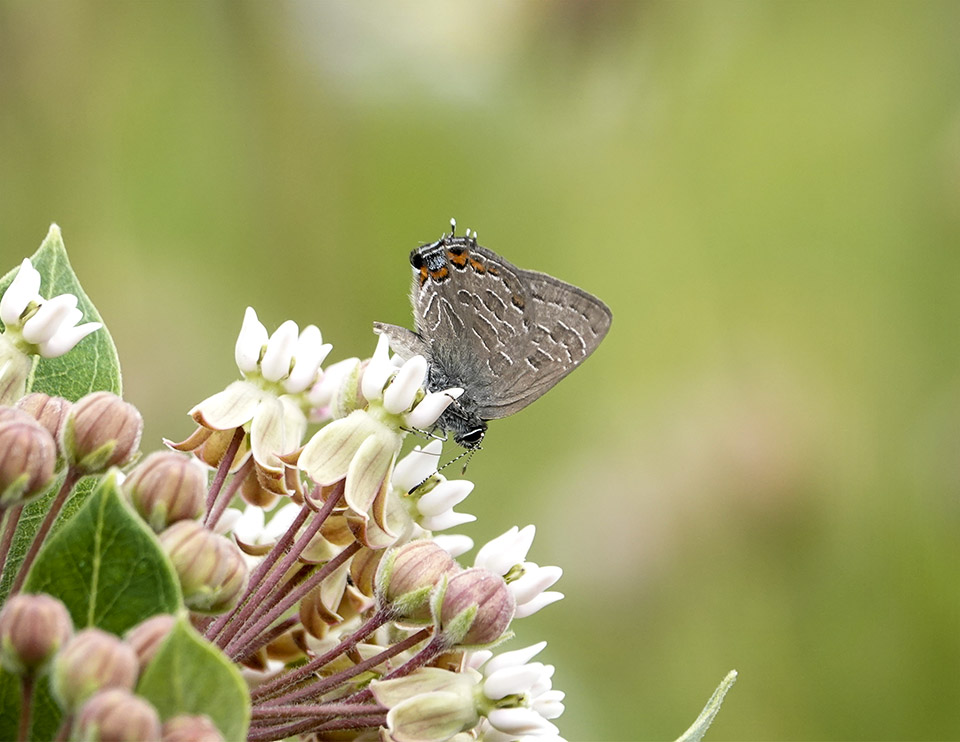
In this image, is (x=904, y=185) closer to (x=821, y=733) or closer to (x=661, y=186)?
(x=661, y=186)

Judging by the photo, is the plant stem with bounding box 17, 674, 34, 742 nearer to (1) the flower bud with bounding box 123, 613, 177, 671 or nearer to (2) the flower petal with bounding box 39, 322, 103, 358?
(1) the flower bud with bounding box 123, 613, 177, 671

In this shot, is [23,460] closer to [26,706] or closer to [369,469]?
[26,706]

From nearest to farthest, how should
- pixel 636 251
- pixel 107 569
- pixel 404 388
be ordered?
pixel 107 569
pixel 404 388
pixel 636 251

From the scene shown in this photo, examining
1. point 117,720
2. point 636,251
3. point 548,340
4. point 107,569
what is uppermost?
point 636,251

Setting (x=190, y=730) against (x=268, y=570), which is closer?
(x=190, y=730)

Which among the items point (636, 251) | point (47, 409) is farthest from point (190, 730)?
point (636, 251)

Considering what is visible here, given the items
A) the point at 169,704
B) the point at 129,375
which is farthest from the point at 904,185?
the point at 169,704
